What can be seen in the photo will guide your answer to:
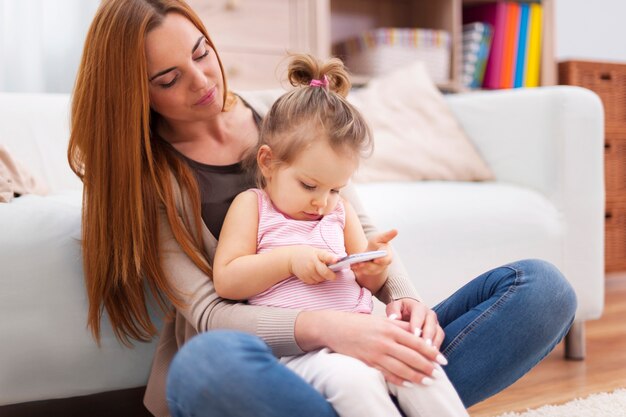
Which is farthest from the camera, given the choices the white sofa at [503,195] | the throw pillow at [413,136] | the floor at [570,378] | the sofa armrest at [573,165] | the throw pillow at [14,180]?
the throw pillow at [413,136]

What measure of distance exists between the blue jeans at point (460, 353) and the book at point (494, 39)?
1.73m

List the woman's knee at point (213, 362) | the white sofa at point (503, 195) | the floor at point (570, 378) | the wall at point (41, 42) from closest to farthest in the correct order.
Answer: the woman's knee at point (213, 362), the floor at point (570, 378), the white sofa at point (503, 195), the wall at point (41, 42)

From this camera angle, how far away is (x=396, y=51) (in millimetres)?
2354

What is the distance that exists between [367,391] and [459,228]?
2.45ft

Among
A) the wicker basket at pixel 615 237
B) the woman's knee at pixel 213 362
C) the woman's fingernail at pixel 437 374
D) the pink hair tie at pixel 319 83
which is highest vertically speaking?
the pink hair tie at pixel 319 83

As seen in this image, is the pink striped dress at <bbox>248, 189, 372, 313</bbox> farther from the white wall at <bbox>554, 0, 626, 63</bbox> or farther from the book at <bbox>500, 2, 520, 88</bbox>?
the white wall at <bbox>554, 0, 626, 63</bbox>

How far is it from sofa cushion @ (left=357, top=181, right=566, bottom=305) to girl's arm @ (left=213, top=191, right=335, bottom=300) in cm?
50

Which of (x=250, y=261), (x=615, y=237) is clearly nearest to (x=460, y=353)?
(x=250, y=261)

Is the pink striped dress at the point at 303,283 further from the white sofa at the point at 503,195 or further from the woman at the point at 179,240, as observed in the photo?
the white sofa at the point at 503,195

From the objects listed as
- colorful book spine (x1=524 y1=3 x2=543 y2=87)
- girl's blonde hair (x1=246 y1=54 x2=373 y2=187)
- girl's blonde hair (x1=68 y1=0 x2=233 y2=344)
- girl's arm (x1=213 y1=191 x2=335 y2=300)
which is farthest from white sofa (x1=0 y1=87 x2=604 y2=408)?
colorful book spine (x1=524 y1=3 x2=543 y2=87)

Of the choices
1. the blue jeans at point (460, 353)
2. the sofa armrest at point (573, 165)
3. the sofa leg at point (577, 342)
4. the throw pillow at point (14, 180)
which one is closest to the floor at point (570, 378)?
the sofa leg at point (577, 342)

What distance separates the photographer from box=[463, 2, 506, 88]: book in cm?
258

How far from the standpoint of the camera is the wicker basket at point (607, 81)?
8.16 feet

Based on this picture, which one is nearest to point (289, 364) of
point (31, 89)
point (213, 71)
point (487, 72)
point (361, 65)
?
point (213, 71)
